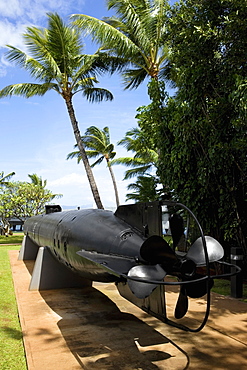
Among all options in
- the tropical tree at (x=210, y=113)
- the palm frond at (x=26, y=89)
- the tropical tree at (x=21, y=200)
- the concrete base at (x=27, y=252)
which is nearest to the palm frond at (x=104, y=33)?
the palm frond at (x=26, y=89)

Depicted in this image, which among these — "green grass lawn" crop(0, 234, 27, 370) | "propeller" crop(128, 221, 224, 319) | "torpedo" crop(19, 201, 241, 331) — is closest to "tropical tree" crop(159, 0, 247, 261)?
"torpedo" crop(19, 201, 241, 331)

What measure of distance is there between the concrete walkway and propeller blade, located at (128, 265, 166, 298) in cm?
115

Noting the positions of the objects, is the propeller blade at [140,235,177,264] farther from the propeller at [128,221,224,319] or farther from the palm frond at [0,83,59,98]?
the palm frond at [0,83,59,98]

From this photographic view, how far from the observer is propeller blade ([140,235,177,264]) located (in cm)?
404

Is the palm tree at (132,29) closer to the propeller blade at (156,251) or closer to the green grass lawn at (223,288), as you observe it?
the green grass lawn at (223,288)

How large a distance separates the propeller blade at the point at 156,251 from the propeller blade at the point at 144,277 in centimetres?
12

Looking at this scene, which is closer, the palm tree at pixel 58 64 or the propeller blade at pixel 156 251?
the propeller blade at pixel 156 251

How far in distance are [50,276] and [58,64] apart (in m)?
12.4

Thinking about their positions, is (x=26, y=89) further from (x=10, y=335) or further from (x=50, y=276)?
(x=10, y=335)

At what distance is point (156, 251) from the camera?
161 inches

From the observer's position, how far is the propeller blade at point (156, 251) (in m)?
4.04

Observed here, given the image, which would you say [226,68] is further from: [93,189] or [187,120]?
[93,189]

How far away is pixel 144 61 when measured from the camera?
1653cm

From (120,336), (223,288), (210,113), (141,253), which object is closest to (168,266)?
(141,253)
